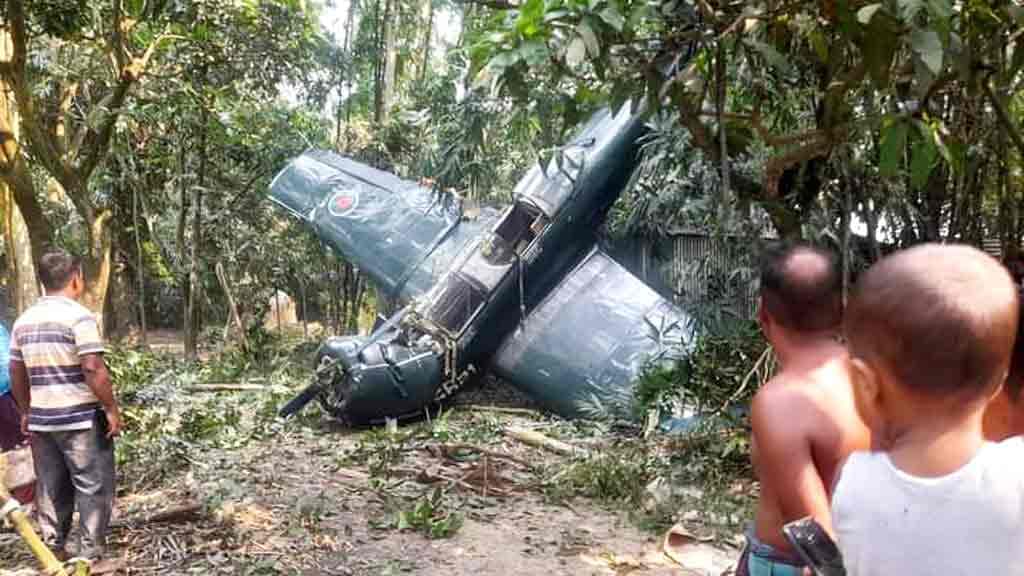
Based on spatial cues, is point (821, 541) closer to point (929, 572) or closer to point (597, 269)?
point (929, 572)

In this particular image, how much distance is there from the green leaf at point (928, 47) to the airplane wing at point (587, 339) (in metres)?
5.15

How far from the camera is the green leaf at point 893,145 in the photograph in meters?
2.58

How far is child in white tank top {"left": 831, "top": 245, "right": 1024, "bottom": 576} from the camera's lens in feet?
3.89

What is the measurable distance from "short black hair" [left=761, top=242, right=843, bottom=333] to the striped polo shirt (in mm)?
3138

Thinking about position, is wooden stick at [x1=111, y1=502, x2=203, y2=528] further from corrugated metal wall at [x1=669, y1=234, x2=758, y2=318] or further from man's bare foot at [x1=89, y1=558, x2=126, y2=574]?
corrugated metal wall at [x1=669, y1=234, x2=758, y2=318]

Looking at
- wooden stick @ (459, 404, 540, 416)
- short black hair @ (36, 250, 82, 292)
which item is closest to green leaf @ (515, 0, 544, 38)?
short black hair @ (36, 250, 82, 292)

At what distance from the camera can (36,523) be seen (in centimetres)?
433

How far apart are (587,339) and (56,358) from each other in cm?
523

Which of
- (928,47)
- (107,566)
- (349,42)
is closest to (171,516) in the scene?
(107,566)

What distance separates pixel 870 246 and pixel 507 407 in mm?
4545

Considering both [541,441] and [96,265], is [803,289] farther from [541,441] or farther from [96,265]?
[96,265]

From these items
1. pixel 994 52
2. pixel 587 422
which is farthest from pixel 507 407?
pixel 994 52

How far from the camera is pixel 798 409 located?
1.80m

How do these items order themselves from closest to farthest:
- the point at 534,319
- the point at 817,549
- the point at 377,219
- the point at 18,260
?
the point at 817,549, the point at 18,260, the point at 534,319, the point at 377,219
